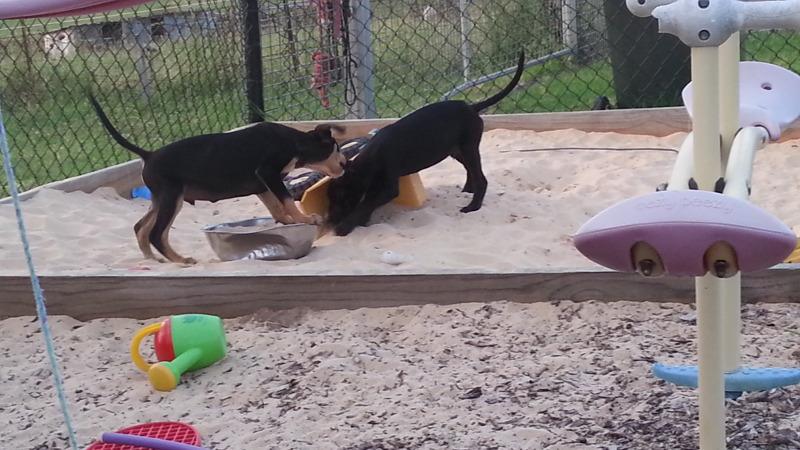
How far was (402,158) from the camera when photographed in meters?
4.20

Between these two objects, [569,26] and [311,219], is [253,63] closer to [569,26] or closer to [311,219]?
[311,219]

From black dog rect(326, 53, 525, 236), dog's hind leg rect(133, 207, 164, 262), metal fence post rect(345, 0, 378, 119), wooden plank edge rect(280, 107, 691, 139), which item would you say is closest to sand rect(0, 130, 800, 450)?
dog's hind leg rect(133, 207, 164, 262)

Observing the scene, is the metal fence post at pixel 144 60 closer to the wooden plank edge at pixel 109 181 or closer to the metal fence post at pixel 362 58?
the metal fence post at pixel 362 58

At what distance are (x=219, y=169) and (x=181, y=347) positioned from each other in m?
1.47

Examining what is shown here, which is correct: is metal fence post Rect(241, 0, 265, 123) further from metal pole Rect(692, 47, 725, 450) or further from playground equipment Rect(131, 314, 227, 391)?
metal pole Rect(692, 47, 725, 450)

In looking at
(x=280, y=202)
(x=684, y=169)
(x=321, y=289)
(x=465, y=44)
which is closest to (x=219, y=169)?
(x=280, y=202)

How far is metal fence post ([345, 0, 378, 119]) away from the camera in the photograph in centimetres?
633

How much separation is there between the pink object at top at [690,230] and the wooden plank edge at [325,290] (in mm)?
1532

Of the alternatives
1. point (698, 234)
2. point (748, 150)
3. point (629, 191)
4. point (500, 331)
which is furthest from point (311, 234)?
point (698, 234)

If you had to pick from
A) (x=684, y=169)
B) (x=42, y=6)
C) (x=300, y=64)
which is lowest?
Result: (x=684, y=169)

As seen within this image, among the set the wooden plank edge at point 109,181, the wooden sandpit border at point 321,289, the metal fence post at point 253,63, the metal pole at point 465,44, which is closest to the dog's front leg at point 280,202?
the wooden sandpit border at point 321,289

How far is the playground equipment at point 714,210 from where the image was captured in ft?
3.54

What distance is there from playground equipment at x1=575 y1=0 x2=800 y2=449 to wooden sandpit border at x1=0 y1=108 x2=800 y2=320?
0.61 metres

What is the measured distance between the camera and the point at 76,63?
7.60m
